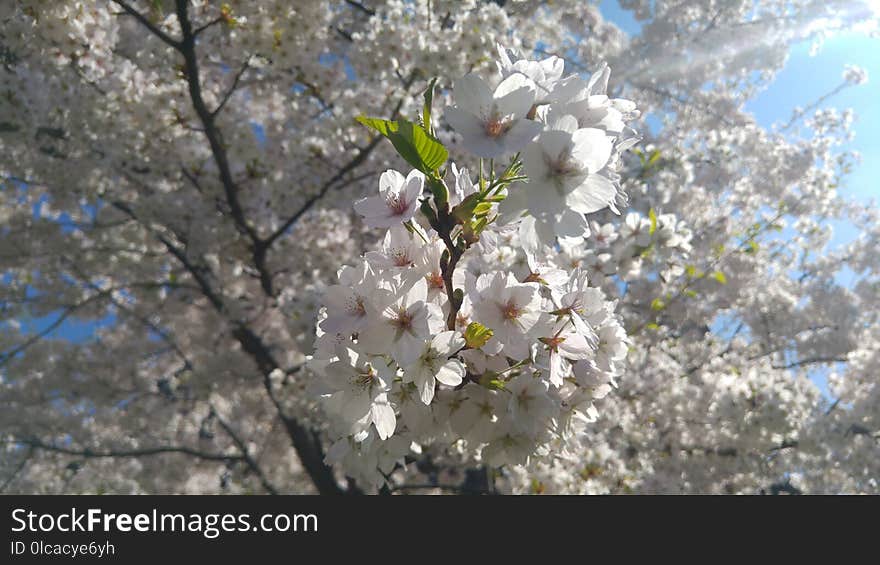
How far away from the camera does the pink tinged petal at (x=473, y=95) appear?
101cm

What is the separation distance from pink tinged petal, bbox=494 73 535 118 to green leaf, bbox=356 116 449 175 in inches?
5.7

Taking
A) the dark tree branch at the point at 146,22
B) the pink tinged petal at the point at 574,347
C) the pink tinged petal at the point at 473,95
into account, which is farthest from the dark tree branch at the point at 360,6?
the pink tinged petal at the point at 574,347

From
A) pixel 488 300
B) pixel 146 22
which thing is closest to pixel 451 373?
pixel 488 300

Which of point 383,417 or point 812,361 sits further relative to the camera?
point 812,361

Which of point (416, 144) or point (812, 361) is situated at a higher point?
point (812, 361)

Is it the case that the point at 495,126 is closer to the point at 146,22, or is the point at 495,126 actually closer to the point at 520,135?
the point at 520,135

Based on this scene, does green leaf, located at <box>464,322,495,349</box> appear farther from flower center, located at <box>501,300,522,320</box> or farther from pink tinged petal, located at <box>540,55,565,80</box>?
pink tinged petal, located at <box>540,55,565,80</box>

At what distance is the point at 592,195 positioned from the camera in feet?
3.36

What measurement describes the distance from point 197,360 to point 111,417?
1887mm

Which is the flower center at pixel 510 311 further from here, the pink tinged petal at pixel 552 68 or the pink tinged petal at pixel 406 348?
the pink tinged petal at pixel 552 68

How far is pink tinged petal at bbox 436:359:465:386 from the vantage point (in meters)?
1.07

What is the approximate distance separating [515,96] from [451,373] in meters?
0.57

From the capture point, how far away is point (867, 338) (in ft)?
23.8
